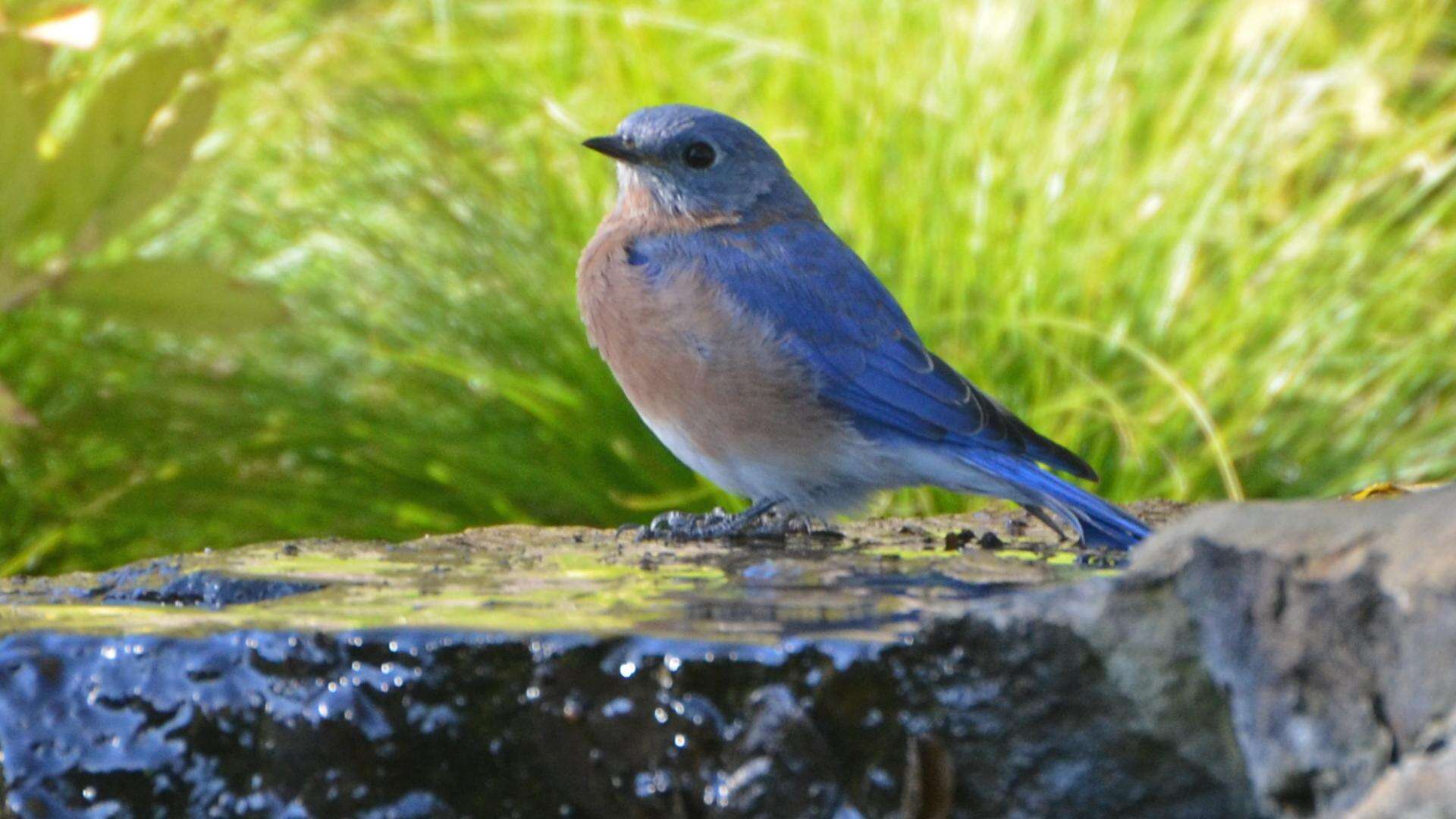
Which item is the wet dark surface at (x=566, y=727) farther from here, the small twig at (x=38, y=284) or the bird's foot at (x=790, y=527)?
the small twig at (x=38, y=284)

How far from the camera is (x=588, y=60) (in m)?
5.84

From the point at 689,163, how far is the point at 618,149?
0.55 feet

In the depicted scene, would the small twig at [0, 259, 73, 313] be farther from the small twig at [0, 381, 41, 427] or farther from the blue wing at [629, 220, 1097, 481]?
the blue wing at [629, 220, 1097, 481]

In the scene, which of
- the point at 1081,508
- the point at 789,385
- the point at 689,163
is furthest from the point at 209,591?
the point at 689,163

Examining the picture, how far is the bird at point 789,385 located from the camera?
3.41 m

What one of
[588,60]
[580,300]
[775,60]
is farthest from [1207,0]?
[580,300]

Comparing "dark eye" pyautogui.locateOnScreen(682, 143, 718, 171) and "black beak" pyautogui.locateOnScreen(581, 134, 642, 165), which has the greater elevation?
"black beak" pyautogui.locateOnScreen(581, 134, 642, 165)

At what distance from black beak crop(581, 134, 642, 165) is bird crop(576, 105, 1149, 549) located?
9 centimetres

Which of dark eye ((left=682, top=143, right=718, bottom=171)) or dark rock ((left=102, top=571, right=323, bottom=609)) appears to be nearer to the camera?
dark rock ((left=102, top=571, right=323, bottom=609))

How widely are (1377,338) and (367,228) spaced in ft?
9.66

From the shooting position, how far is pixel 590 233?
16.9 ft

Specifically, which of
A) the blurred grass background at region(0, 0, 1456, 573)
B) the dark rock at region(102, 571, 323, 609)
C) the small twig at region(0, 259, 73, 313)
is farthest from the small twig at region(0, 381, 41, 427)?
the dark rock at region(102, 571, 323, 609)

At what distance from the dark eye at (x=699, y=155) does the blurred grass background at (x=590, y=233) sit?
38.8 inches

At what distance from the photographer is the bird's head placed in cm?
388
